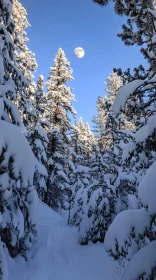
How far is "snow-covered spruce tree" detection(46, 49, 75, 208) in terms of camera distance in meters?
22.9

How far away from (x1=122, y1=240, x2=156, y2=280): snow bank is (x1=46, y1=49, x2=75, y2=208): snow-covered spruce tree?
18726mm

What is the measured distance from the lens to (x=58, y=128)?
23.5 m

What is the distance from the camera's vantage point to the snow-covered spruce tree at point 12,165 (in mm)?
3703

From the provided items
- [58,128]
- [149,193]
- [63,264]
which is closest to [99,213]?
[63,264]

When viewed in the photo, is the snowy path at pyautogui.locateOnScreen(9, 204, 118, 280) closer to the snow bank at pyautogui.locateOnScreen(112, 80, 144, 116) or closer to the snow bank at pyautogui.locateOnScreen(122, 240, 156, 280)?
the snow bank at pyautogui.locateOnScreen(122, 240, 156, 280)

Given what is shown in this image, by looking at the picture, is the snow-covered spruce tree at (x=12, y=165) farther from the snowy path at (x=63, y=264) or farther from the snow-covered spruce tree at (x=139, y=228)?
the snow-covered spruce tree at (x=139, y=228)

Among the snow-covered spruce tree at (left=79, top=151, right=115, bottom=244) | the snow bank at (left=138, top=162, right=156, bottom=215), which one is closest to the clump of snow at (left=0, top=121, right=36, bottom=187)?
the snow bank at (left=138, top=162, right=156, bottom=215)

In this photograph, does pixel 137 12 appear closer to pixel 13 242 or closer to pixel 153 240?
pixel 153 240

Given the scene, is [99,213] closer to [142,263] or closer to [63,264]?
[63,264]

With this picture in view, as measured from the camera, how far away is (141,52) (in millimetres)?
8594

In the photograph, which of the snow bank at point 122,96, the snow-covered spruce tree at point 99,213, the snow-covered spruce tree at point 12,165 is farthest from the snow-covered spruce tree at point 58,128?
the snow bank at point 122,96

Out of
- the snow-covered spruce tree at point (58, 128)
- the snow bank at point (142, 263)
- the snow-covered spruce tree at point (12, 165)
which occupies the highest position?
the snow-covered spruce tree at point (58, 128)

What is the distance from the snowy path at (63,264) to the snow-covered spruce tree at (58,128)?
10.9 meters

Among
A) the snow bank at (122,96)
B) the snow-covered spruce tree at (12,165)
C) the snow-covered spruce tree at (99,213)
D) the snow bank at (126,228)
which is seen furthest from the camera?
the snow-covered spruce tree at (99,213)
